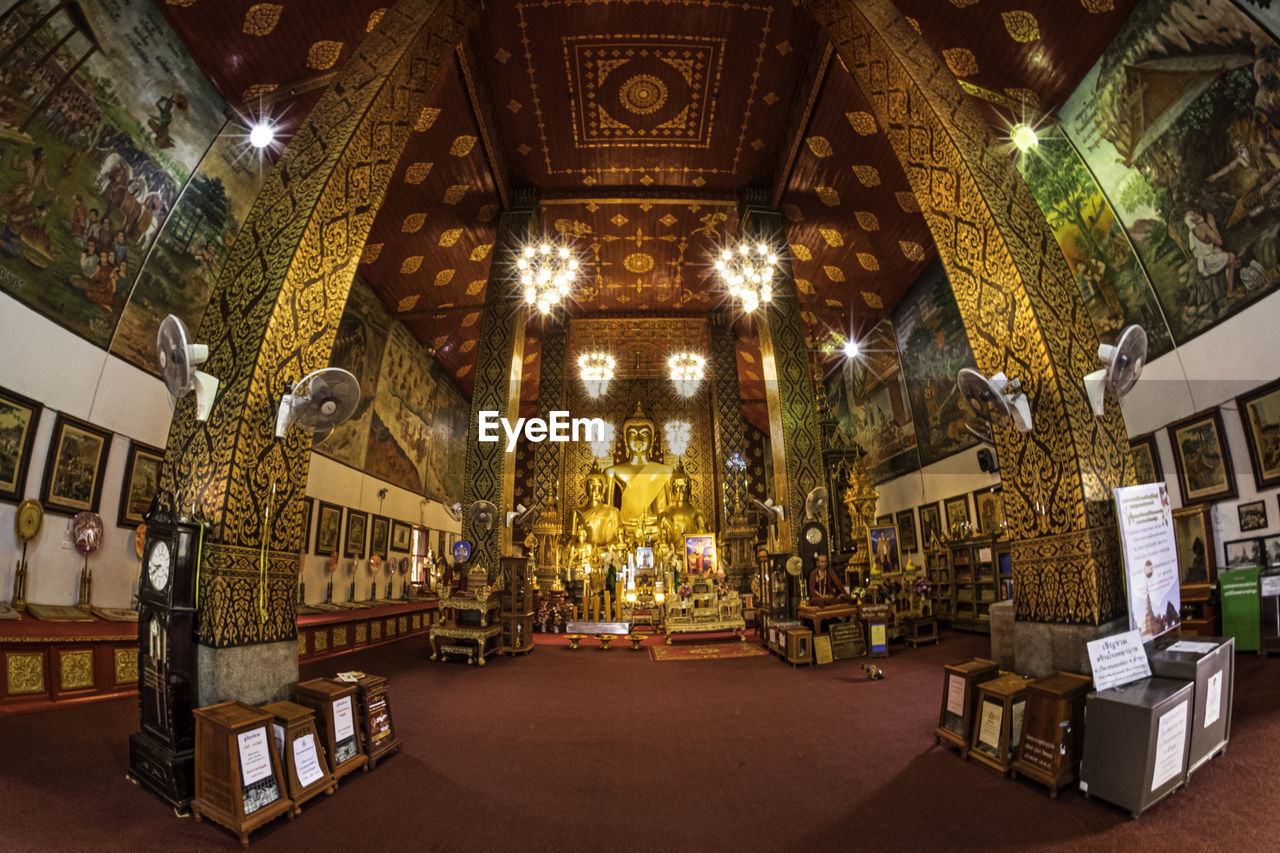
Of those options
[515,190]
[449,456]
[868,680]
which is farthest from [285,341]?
[449,456]

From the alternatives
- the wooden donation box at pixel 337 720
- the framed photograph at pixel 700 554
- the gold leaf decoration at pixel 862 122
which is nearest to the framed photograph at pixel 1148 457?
the gold leaf decoration at pixel 862 122

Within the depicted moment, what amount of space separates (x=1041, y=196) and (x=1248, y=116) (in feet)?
8.59

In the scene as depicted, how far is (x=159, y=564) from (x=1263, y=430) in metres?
10.4

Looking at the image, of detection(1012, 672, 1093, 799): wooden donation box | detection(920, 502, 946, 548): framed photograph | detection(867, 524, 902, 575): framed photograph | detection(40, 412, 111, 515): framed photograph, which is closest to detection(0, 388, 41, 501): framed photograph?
detection(40, 412, 111, 515): framed photograph

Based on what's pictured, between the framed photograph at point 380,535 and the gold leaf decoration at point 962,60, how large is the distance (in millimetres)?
14724

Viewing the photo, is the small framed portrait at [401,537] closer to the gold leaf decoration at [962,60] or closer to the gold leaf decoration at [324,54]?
the gold leaf decoration at [324,54]

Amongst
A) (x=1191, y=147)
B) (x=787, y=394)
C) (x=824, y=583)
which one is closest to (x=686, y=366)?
(x=787, y=394)

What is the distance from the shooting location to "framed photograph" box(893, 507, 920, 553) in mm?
14258

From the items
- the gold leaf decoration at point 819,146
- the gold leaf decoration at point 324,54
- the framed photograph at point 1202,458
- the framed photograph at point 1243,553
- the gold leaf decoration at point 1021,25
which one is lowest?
the framed photograph at point 1243,553

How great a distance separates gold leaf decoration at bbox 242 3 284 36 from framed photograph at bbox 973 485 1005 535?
13.8 m

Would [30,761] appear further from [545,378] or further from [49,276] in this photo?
[545,378]

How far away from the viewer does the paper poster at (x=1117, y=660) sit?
9.94ft

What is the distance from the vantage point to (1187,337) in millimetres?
6883

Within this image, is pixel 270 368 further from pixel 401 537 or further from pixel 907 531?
pixel 907 531
